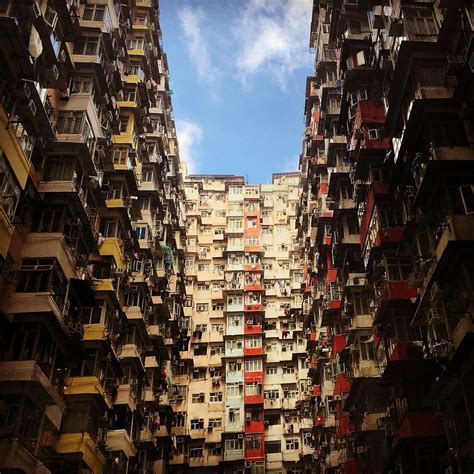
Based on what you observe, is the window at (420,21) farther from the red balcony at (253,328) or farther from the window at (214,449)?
the window at (214,449)

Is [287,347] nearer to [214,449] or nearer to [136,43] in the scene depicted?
[214,449]

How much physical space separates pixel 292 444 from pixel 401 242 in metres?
30.4

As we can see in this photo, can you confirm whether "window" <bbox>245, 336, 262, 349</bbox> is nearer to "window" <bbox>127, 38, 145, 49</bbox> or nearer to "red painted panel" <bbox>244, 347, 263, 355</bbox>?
"red painted panel" <bbox>244, 347, 263, 355</bbox>

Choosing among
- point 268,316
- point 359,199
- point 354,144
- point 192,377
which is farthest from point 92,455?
point 268,316

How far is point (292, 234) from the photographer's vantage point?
208 feet

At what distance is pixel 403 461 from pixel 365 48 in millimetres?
22049

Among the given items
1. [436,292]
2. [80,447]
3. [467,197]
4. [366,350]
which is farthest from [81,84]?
[366,350]

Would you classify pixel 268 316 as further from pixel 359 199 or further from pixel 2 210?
pixel 2 210

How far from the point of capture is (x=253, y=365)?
51688 millimetres

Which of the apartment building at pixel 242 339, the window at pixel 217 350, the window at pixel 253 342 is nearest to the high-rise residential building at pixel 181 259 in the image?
the apartment building at pixel 242 339

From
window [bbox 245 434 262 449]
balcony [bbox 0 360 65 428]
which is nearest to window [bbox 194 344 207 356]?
window [bbox 245 434 262 449]

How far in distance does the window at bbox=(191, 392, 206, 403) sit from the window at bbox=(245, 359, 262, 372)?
178 inches

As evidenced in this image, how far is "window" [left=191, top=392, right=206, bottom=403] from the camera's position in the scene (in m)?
50.8

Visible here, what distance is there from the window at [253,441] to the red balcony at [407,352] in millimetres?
28197
